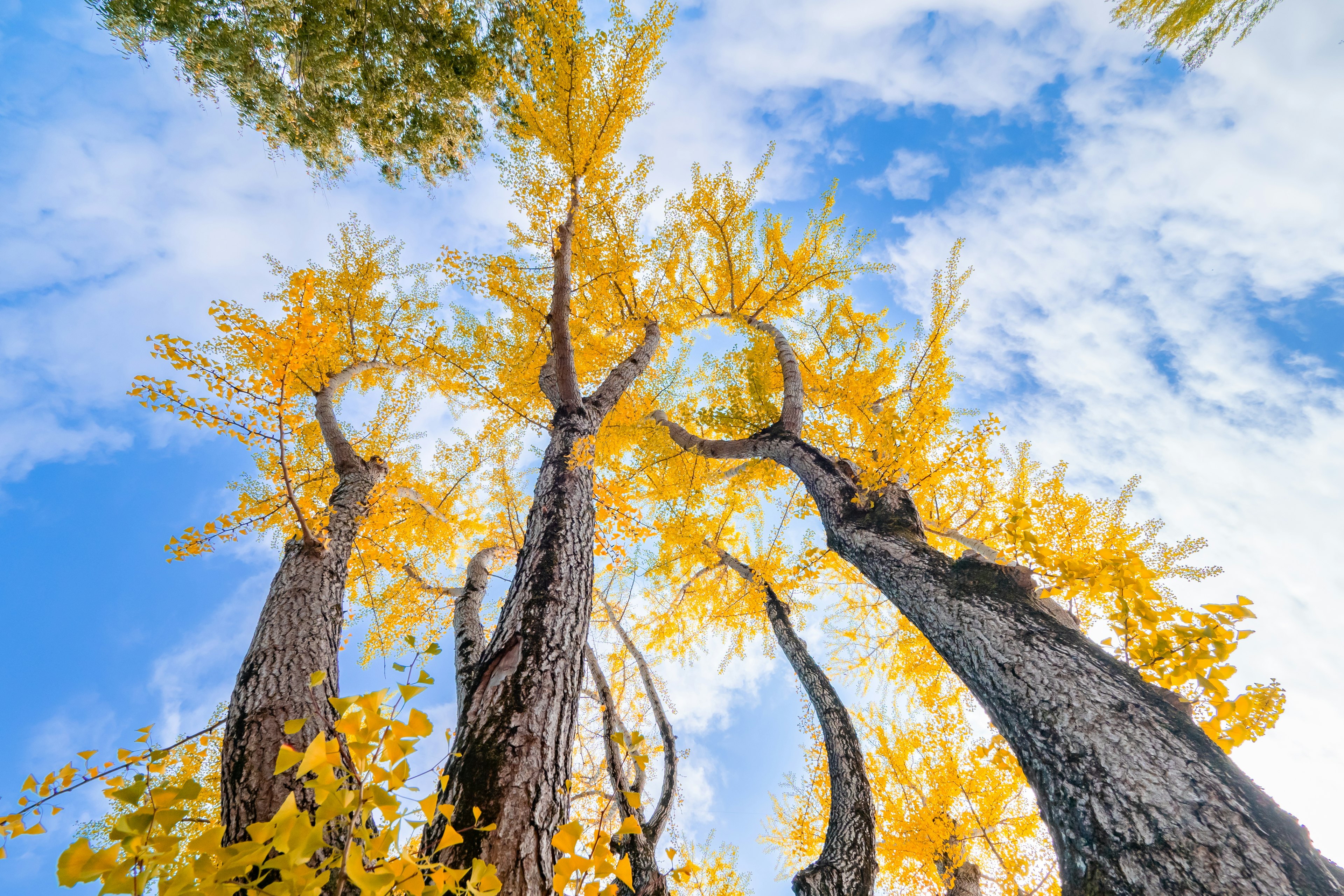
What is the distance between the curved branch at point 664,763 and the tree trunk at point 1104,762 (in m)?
2.61

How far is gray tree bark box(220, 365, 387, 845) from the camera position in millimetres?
2035

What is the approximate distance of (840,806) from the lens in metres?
3.31

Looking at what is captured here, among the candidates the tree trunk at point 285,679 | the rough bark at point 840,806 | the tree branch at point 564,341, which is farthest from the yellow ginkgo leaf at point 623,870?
the tree branch at point 564,341

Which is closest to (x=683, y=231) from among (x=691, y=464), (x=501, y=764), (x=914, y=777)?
(x=691, y=464)

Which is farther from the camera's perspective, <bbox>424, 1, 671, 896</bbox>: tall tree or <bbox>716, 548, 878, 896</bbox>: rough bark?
<bbox>716, 548, 878, 896</bbox>: rough bark

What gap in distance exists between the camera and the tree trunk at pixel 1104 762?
150 centimetres

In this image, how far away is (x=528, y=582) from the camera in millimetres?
2713

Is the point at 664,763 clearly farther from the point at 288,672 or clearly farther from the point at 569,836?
the point at 569,836

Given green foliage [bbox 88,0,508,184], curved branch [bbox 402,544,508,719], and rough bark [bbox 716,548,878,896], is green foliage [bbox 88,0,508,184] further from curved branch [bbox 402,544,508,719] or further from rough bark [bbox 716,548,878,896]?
rough bark [bbox 716,548,878,896]

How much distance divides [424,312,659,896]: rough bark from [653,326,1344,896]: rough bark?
1.92 meters

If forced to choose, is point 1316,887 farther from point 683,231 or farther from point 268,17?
point 268,17

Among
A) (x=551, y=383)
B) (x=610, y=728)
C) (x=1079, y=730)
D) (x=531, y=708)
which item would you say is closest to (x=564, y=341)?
(x=551, y=383)

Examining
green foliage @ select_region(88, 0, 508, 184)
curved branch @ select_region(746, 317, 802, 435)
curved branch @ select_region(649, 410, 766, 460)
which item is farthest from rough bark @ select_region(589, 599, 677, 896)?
green foliage @ select_region(88, 0, 508, 184)

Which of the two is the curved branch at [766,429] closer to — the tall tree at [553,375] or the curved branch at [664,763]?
the tall tree at [553,375]
